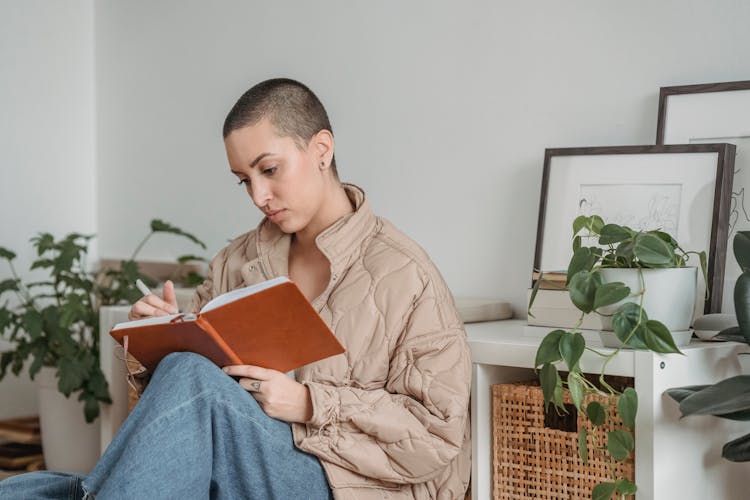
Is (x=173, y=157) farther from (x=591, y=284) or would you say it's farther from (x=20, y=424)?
(x=591, y=284)

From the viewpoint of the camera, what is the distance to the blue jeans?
4.67 ft

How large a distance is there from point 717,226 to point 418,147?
2.85 feet

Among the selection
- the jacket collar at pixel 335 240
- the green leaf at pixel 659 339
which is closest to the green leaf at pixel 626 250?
the green leaf at pixel 659 339

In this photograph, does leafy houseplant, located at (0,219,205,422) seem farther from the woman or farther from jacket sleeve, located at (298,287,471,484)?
jacket sleeve, located at (298,287,471,484)

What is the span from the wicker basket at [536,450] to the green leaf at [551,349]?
13 centimetres

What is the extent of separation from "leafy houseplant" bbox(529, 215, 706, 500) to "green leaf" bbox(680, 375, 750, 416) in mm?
85

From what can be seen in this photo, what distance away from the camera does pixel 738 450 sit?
5.25ft

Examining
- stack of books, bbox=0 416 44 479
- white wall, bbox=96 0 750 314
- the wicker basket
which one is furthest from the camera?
stack of books, bbox=0 416 44 479

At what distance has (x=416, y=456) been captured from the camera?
5.39 ft

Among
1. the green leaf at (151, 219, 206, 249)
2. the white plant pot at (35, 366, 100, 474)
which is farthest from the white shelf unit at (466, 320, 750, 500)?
the white plant pot at (35, 366, 100, 474)

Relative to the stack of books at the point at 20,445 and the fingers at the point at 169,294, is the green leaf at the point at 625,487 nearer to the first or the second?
the fingers at the point at 169,294

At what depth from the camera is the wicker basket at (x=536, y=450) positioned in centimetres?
172

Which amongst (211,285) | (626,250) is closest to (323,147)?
(211,285)

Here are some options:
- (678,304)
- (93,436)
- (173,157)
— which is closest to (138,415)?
(678,304)
